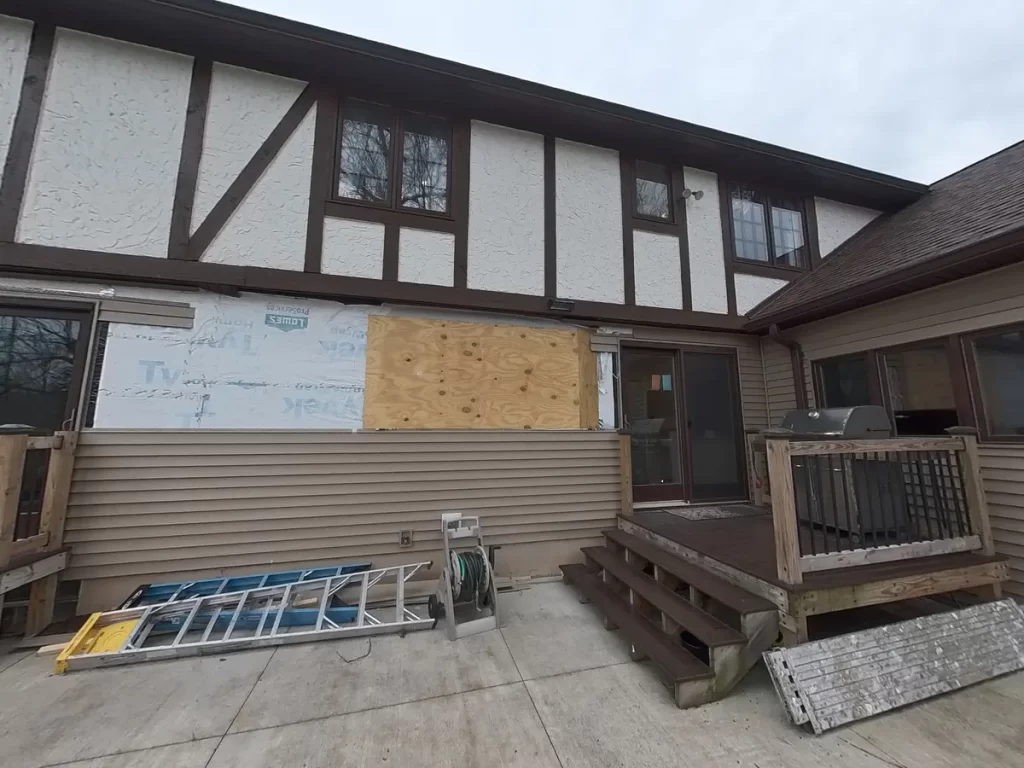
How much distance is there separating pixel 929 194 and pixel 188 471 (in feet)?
33.2

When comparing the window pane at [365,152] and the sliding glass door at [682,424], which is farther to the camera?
the sliding glass door at [682,424]

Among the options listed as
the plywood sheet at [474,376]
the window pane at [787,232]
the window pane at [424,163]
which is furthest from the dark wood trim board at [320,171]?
the window pane at [787,232]

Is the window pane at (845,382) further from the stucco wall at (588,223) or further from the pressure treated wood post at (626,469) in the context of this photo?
the stucco wall at (588,223)

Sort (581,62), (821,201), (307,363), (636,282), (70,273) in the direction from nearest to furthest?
(70,273) < (307,363) < (636,282) < (821,201) < (581,62)

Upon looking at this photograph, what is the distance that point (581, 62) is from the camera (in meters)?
17.0

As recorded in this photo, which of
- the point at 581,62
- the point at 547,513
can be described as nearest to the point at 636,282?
the point at 547,513

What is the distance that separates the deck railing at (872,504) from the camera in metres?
2.49

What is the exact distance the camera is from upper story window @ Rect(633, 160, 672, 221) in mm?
5196

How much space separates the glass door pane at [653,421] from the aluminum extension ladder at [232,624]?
9.53 feet

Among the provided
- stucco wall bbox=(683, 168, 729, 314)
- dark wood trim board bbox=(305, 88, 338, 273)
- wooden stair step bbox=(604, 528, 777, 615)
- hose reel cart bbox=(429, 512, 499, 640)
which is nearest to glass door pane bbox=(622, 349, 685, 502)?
stucco wall bbox=(683, 168, 729, 314)

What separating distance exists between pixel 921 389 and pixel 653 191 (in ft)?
11.7

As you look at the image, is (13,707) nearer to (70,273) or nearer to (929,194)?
(70,273)

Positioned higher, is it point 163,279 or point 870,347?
point 163,279

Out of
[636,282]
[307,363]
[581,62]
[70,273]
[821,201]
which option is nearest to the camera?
[70,273]
